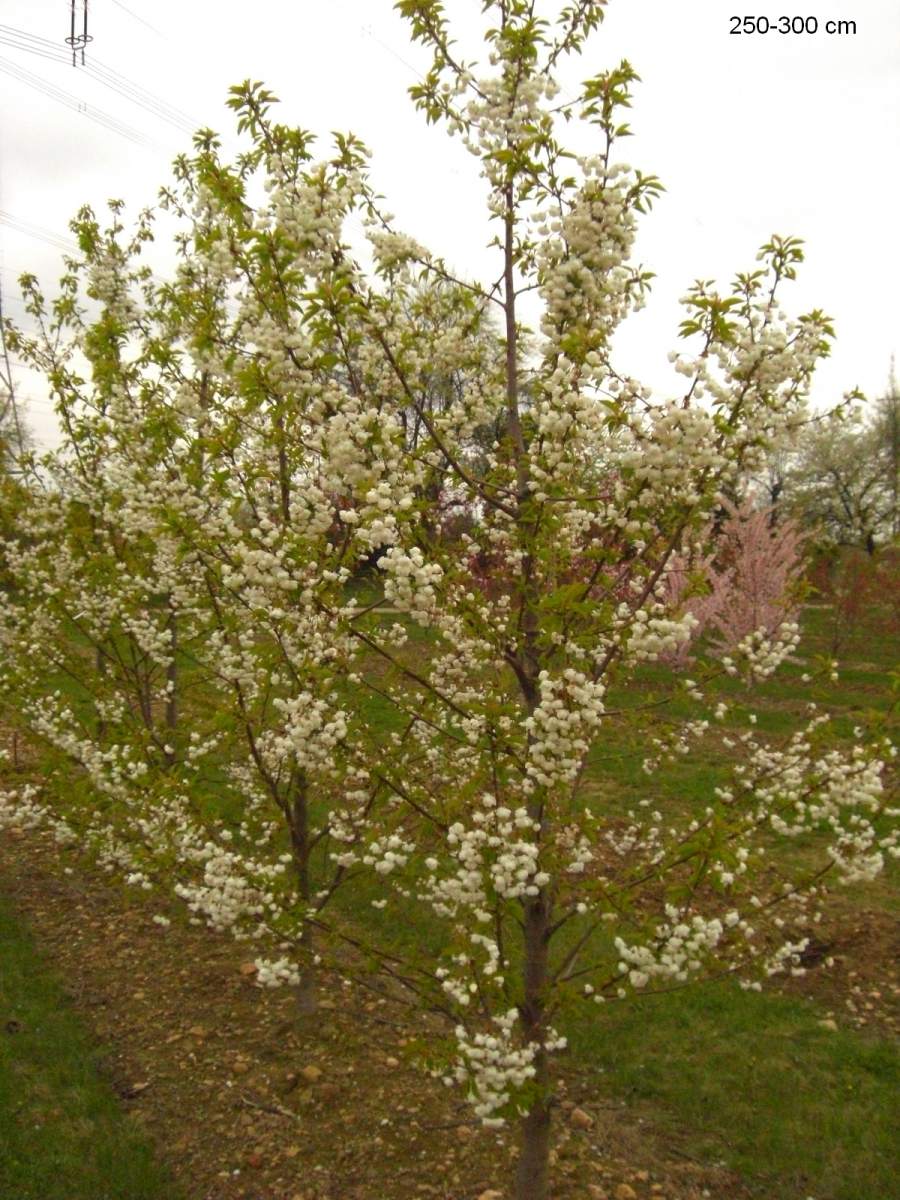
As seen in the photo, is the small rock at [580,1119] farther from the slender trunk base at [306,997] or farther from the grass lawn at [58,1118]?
the grass lawn at [58,1118]

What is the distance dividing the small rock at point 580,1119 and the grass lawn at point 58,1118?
6.95 ft

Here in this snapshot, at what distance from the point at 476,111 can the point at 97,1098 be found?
541cm

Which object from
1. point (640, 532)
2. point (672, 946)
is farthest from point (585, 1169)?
point (640, 532)

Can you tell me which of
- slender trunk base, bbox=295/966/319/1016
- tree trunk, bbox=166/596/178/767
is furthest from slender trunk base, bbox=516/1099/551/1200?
tree trunk, bbox=166/596/178/767

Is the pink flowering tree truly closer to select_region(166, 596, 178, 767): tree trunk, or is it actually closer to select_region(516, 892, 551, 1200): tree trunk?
select_region(166, 596, 178, 767): tree trunk

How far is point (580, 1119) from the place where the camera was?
4.70 metres

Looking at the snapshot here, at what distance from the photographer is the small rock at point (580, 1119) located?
4656 mm

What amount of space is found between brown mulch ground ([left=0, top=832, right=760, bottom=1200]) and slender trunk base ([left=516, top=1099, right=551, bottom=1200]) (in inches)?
19.7

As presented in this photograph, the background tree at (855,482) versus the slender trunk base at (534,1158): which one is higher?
the background tree at (855,482)

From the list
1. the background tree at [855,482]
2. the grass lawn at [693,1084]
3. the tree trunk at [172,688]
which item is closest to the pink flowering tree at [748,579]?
the tree trunk at [172,688]

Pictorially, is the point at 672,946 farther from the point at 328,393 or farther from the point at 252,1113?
the point at 252,1113

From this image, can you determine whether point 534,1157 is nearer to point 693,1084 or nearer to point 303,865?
point 693,1084

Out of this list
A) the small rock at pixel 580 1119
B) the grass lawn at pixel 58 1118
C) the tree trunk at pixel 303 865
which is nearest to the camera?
the grass lawn at pixel 58 1118

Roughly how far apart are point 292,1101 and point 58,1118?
4.13 feet
